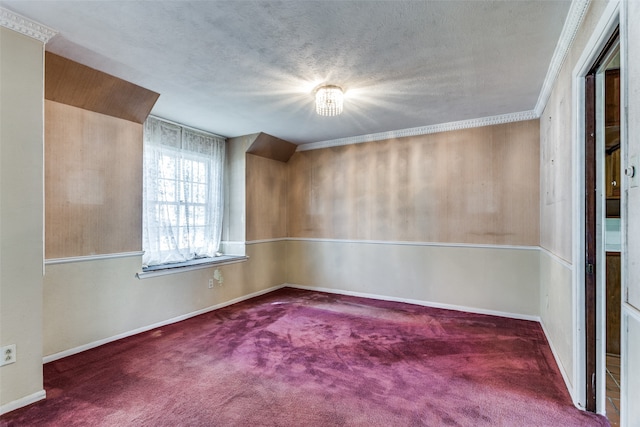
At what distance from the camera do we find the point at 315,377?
2.44 m

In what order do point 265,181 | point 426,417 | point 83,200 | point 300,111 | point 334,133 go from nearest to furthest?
point 426,417
point 83,200
point 300,111
point 334,133
point 265,181

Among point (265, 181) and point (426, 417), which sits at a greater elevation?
point (265, 181)

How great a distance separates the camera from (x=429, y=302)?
14.3 feet

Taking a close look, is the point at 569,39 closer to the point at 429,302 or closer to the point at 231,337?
the point at 429,302

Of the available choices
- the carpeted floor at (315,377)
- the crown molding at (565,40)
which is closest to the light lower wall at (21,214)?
the carpeted floor at (315,377)

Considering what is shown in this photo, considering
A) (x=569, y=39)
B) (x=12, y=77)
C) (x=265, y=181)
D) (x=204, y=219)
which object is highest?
(x=569, y=39)

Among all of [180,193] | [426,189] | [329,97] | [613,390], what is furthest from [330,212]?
[613,390]

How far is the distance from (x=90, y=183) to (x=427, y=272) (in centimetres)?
415

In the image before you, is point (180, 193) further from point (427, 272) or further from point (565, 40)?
point (565, 40)

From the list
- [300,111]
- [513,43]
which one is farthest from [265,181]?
[513,43]

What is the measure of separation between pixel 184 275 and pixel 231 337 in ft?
3.64

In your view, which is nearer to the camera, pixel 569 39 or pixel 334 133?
pixel 569 39

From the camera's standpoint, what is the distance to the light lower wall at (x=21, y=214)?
1.99m

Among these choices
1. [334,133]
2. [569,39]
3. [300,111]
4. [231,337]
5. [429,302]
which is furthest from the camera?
[334,133]
